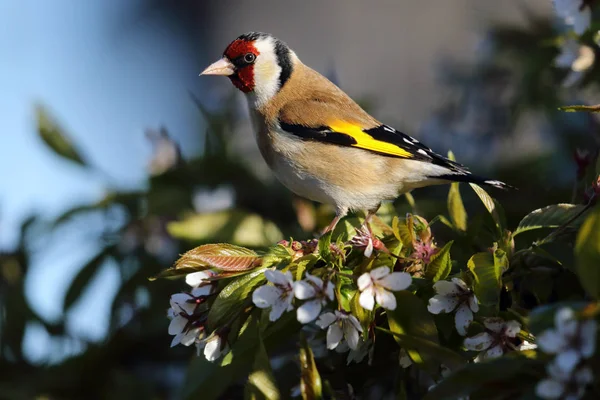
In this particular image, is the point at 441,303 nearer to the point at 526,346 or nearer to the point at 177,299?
the point at 526,346

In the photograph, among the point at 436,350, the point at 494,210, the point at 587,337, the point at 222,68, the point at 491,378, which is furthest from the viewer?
the point at 222,68

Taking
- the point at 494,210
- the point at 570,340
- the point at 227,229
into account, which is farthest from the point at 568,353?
the point at 227,229

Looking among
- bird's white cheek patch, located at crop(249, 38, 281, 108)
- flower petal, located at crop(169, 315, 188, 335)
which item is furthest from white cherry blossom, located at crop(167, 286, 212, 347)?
bird's white cheek patch, located at crop(249, 38, 281, 108)

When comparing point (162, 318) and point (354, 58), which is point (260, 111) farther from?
point (354, 58)

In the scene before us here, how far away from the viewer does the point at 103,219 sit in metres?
2.81

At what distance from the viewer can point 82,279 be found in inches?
103

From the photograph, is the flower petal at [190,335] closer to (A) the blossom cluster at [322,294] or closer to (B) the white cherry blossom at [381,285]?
(A) the blossom cluster at [322,294]

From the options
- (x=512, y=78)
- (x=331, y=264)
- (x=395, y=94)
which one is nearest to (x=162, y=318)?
(x=331, y=264)

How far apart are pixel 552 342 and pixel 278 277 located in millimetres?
512

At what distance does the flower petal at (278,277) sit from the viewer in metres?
1.42

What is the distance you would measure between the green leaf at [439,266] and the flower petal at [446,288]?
0.04 metres

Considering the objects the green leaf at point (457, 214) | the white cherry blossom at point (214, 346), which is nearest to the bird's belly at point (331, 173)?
the green leaf at point (457, 214)

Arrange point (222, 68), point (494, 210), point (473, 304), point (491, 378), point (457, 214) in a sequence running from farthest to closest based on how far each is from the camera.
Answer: point (222, 68) → point (457, 214) → point (494, 210) → point (473, 304) → point (491, 378)

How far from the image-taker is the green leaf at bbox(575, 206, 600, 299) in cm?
114
